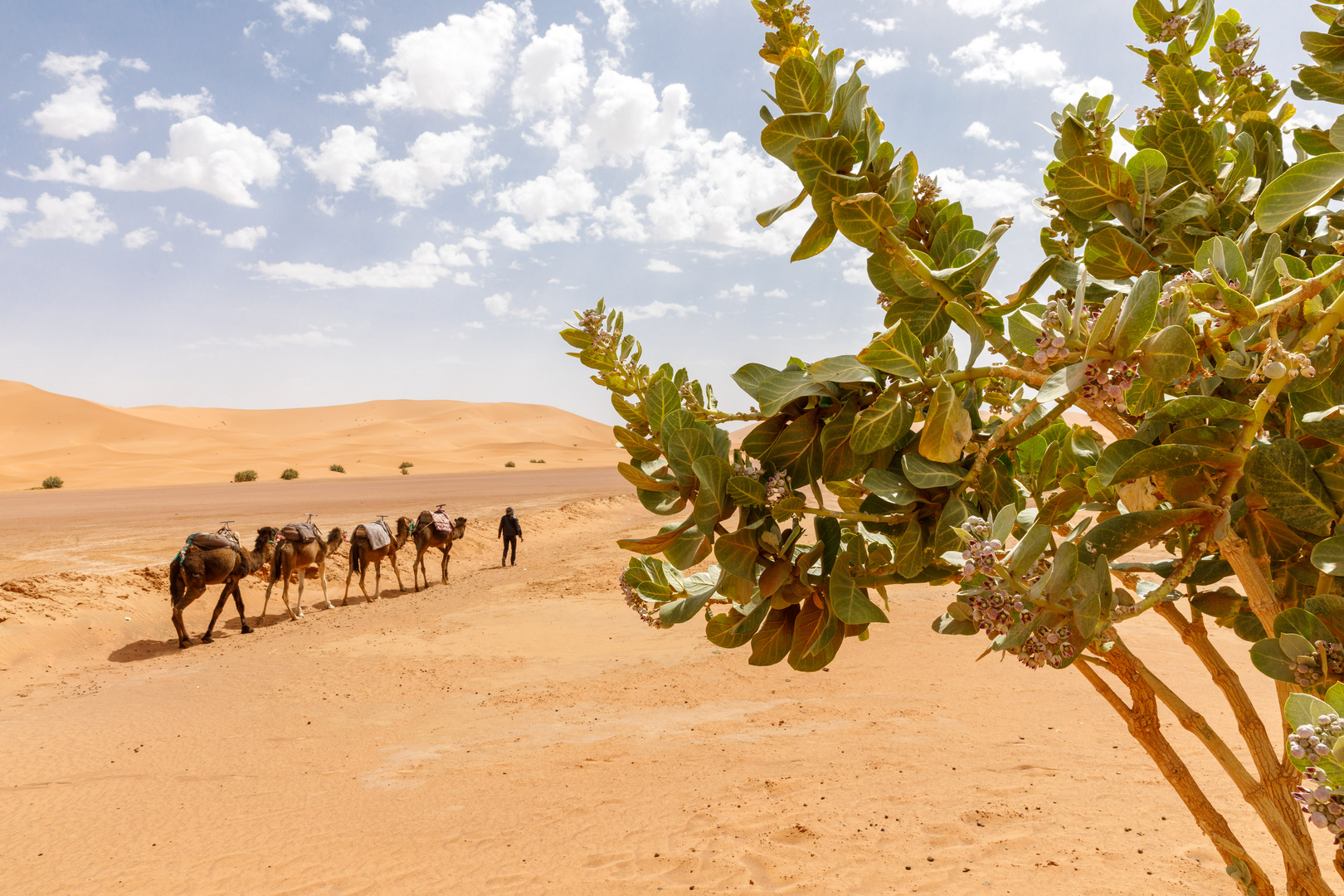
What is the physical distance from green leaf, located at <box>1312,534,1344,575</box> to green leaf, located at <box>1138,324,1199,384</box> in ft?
1.47

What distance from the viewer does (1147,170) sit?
1681mm

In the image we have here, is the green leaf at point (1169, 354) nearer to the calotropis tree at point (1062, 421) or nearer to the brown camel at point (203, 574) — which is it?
the calotropis tree at point (1062, 421)

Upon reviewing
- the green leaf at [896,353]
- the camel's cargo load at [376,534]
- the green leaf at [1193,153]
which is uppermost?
the green leaf at [1193,153]

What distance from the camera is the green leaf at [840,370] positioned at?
1.43 metres

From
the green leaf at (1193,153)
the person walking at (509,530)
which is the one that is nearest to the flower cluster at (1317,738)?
the green leaf at (1193,153)

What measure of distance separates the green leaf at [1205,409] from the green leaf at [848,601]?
0.67 meters

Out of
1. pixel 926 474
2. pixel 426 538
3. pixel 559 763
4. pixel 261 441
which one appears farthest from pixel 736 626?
pixel 261 441

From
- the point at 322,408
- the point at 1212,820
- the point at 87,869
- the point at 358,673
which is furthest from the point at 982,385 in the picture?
the point at 322,408

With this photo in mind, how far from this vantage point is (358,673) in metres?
9.52

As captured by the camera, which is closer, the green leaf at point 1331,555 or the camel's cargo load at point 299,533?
the green leaf at point 1331,555

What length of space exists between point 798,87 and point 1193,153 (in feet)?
3.86

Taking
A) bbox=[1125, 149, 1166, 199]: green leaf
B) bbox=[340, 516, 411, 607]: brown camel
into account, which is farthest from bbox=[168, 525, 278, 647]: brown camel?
bbox=[1125, 149, 1166, 199]: green leaf

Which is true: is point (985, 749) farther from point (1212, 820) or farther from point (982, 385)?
point (982, 385)

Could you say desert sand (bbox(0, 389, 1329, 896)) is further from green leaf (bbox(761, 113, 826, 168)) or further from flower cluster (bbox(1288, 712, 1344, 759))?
green leaf (bbox(761, 113, 826, 168))
